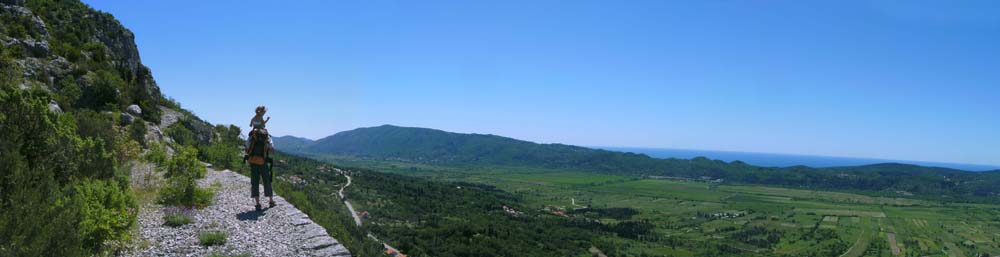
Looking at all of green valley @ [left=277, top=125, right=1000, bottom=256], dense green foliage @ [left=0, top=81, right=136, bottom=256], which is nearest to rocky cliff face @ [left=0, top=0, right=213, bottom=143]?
dense green foliage @ [left=0, top=81, right=136, bottom=256]

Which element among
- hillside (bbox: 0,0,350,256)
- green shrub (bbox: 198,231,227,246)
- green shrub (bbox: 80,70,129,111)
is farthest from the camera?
green shrub (bbox: 80,70,129,111)

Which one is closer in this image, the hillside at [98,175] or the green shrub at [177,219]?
the hillside at [98,175]

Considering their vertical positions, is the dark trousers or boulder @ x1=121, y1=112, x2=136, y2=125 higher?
boulder @ x1=121, y1=112, x2=136, y2=125

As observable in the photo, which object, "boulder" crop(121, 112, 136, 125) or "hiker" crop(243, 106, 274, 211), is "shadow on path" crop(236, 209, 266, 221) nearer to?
"hiker" crop(243, 106, 274, 211)

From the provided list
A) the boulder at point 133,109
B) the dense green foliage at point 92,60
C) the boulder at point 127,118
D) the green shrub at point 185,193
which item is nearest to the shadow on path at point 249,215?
the green shrub at point 185,193

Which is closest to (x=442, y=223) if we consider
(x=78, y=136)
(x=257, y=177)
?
(x=257, y=177)

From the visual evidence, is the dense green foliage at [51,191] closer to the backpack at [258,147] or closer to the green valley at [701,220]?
the backpack at [258,147]
